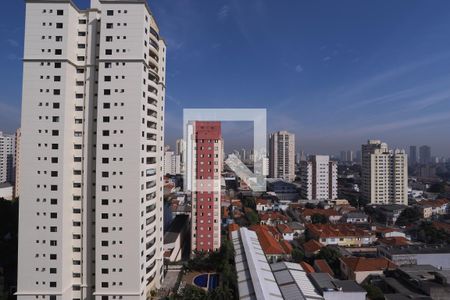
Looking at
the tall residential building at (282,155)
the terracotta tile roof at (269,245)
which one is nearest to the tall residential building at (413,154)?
the tall residential building at (282,155)

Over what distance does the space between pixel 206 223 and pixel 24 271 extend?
4.81 metres

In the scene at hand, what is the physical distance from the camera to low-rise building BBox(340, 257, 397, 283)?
22.9ft

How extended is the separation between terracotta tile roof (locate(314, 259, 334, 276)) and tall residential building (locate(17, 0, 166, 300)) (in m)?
4.77

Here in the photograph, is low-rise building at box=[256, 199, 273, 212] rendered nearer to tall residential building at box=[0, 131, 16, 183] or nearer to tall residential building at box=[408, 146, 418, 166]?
tall residential building at box=[0, 131, 16, 183]

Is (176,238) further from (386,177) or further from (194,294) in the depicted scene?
(386,177)

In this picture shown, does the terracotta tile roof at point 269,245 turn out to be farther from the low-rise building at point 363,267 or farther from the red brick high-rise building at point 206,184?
the low-rise building at point 363,267

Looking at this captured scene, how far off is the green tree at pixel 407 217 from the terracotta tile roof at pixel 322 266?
864cm

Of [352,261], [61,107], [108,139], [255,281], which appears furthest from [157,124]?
[352,261]

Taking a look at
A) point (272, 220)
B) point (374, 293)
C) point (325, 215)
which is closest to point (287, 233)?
point (272, 220)

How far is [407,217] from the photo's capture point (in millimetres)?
14031

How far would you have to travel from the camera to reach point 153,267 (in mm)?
6160

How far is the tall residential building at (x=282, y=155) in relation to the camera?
2323 centimetres

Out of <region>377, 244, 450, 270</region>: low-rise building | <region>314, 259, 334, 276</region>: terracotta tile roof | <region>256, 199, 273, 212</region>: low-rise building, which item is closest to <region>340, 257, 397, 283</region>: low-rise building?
<region>314, 259, 334, 276</region>: terracotta tile roof

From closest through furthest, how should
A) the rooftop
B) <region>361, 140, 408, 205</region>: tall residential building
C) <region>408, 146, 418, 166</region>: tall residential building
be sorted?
the rooftop
<region>361, 140, 408, 205</region>: tall residential building
<region>408, 146, 418, 166</region>: tall residential building
